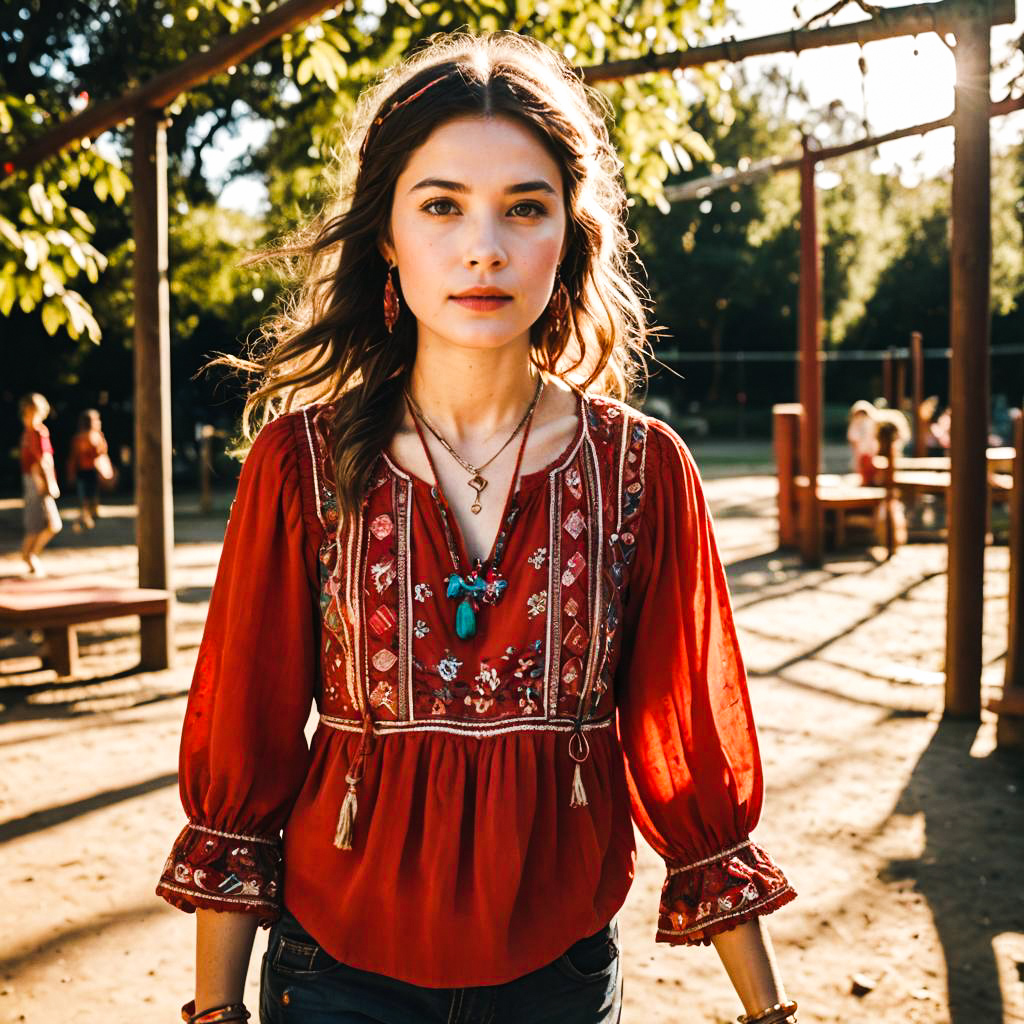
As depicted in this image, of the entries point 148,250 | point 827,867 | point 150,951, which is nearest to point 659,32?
point 148,250

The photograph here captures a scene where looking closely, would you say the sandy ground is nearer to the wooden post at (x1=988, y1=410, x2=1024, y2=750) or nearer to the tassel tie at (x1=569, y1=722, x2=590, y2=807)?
the wooden post at (x1=988, y1=410, x2=1024, y2=750)

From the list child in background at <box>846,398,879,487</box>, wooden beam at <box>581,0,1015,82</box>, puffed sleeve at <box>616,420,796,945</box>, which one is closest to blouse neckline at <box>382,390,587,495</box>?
puffed sleeve at <box>616,420,796,945</box>

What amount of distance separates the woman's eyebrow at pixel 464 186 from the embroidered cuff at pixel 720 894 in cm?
93

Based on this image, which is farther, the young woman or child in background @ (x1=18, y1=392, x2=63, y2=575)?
child in background @ (x1=18, y1=392, x2=63, y2=575)

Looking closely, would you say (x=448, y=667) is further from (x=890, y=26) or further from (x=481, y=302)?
(x=890, y=26)

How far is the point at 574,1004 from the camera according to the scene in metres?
1.64

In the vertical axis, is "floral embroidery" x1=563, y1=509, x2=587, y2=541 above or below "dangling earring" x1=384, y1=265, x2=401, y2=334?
below

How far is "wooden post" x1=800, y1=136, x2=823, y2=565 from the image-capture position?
39.7 ft

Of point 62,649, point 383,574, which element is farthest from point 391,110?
point 62,649

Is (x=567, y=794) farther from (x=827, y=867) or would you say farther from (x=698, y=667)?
(x=827, y=867)

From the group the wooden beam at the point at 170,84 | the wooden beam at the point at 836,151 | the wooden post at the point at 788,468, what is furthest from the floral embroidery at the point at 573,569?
the wooden post at the point at 788,468

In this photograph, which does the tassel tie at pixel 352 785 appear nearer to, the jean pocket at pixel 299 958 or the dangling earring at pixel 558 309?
the jean pocket at pixel 299 958

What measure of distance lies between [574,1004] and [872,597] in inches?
370

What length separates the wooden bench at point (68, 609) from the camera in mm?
7176
